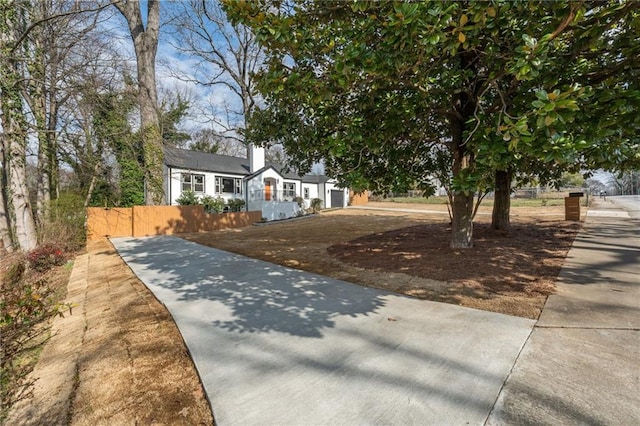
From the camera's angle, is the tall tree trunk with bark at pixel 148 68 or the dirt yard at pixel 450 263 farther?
the tall tree trunk with bark at pixel 148 68

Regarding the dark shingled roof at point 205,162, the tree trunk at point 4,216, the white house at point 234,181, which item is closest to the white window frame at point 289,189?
the white house at point 234,181

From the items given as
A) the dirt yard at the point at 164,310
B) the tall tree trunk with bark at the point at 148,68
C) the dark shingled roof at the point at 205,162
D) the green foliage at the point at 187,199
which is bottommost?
the dirt yard at the point at 164,310

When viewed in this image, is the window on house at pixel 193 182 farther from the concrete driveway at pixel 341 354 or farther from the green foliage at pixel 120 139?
the concrete driveway at pixel 341 354

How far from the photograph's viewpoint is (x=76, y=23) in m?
11.6

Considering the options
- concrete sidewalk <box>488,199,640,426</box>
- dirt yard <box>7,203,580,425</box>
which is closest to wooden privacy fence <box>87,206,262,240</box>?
dirt yard <box>7,203,580,425</box>

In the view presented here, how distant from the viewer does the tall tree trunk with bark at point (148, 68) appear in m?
14.3

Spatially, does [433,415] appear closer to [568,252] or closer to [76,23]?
[568,252]

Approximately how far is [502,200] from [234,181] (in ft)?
62.2

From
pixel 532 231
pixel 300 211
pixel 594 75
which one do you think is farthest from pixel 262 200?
pixel 594 75

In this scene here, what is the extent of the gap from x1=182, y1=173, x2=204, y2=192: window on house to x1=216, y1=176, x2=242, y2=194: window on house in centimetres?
130

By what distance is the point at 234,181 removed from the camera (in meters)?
23.3

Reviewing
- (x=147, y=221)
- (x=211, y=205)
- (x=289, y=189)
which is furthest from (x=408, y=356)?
(x=289, y=189)

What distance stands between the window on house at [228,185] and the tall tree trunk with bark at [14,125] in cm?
1330

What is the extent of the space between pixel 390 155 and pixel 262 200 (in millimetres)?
16851
